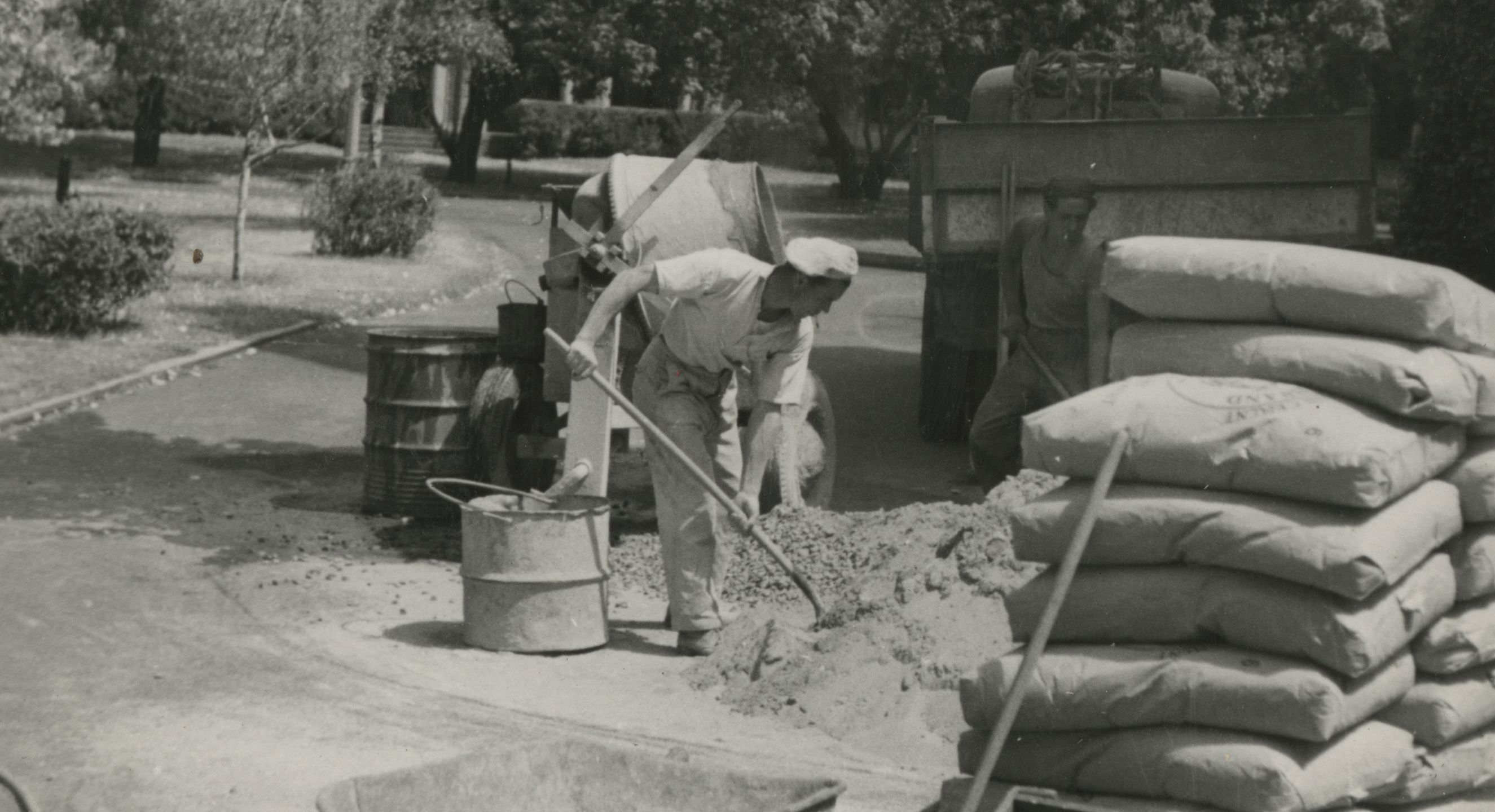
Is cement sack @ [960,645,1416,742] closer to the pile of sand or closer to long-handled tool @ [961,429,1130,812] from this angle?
long-handled tool @ [961,429,1130,812]

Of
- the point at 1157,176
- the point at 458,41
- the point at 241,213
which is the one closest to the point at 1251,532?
the point at 1157,176

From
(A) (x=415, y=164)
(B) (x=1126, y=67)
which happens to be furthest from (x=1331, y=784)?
(A) (x=415, y=164)

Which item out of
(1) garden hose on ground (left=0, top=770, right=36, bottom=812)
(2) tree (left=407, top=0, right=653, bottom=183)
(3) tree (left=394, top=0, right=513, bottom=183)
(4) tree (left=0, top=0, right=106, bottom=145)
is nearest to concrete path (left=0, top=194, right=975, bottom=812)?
(1) garden hose on ground (left=0, top=770, right=36, bottom=812)

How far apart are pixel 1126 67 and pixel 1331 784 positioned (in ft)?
28.1

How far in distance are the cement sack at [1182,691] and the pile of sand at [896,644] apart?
1.77 m

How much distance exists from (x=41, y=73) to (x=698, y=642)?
→ 773 inches

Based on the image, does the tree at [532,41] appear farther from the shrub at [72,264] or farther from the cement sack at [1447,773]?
the cement sack at [1447,773]

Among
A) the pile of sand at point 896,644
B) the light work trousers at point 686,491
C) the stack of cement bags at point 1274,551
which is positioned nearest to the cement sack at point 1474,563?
the stack of cement bags at point 1274,551

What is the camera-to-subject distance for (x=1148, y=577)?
5.00m

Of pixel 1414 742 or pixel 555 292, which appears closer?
pixel 1414 742

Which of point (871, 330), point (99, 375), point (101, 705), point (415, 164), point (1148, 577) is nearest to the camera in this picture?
point (1148, 577)

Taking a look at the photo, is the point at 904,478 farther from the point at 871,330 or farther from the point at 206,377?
the point at 871,330

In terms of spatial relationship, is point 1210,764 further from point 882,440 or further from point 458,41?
point 458,41

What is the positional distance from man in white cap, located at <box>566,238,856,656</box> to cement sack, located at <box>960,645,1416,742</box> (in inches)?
95.6
